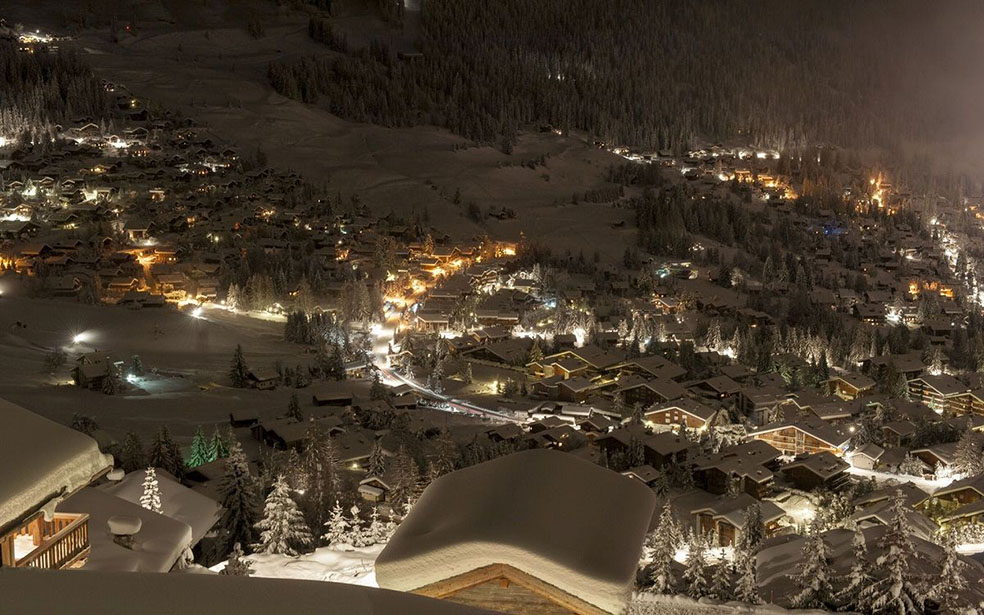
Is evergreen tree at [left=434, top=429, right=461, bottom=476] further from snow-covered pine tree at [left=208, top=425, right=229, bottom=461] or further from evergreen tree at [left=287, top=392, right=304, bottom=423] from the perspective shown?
evergreen tree at [left=287, top=392, right=304, bottom=423]

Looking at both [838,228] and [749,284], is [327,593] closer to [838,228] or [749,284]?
[749,284]

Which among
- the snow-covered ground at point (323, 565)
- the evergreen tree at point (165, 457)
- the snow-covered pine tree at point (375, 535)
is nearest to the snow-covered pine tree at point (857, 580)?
the snow-covered ground at point (323, 565)

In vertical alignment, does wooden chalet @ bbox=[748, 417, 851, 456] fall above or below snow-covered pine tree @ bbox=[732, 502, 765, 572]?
below

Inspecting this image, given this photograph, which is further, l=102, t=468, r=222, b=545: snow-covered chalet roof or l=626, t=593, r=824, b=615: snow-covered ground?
l=102, t=468, r=222, b=545: snow-covered chalet roof

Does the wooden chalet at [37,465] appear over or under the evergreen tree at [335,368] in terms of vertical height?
over

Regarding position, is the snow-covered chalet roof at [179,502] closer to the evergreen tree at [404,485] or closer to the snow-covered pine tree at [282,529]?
the snow-covered pine tree at [282,529]

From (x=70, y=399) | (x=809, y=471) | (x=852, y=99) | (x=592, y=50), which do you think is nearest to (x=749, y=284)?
(x=809, y=471)

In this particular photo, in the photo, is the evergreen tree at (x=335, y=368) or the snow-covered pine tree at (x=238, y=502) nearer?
the snow-covered pine tree at (x=238, y=502)

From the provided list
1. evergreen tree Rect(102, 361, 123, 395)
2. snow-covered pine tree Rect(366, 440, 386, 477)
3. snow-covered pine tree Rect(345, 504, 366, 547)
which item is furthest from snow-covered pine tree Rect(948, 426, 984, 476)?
evergreen tree Rect(102, 361, 123, 395)
